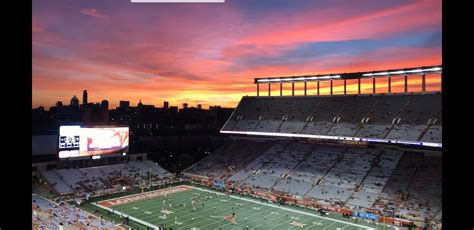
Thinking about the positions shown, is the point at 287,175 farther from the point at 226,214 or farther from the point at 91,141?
the point at 91,141

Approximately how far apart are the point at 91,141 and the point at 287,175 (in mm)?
20523

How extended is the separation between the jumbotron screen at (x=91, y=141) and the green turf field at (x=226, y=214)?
30.0ft

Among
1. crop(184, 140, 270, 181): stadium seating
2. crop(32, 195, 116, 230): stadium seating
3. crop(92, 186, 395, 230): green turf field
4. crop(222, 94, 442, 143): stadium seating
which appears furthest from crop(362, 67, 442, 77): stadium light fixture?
crop(32, 195, 116, 230): stadium seating

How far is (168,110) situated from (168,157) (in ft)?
63.8

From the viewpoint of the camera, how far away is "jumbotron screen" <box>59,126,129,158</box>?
34969 millimetres

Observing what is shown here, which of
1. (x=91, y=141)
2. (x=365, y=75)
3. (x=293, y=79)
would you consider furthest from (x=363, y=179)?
(x=91, y=141)

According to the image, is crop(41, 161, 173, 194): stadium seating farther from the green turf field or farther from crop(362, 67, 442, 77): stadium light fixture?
crop(362, 67, 442, 77): stadium light fixture

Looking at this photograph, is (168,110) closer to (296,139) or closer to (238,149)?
(238,149)

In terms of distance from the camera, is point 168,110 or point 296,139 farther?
point 168,110

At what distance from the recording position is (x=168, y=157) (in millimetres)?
51250

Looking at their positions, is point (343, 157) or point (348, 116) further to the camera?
point (348, 116)

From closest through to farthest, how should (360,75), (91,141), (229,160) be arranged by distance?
(91,141)
(360,75)
(229,160)

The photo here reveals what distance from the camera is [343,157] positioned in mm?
36750
